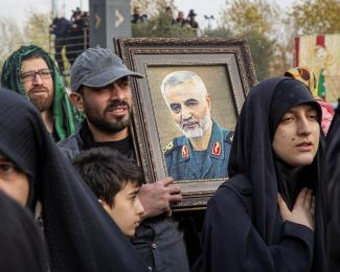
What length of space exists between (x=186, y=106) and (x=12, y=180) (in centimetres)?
179

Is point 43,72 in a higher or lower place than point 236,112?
higher

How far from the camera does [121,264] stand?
261 centimetres

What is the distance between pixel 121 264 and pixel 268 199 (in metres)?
Result: 0.70

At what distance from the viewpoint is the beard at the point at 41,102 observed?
14.6 feet

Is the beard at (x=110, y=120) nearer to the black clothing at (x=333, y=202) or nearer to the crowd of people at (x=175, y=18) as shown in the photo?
the black clothing at (x=333, y=202)

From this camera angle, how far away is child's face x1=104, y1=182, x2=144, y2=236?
3.15 meters

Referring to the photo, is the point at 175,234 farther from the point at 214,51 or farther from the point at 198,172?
the point at 214,51

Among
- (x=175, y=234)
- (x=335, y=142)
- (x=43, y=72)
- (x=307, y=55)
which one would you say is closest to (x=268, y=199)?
(x=175, y=234)

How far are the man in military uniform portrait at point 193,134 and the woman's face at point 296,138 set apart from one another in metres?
0.60

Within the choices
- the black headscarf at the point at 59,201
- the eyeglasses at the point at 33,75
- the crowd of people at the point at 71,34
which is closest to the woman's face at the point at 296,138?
the black headscarf at the point at 59,201

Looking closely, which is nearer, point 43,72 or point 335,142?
point 335,142

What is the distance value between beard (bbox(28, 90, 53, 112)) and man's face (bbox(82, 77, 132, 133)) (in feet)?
2.57

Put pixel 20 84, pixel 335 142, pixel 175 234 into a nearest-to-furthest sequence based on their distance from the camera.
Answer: pixel 335 142 → pixel 175 234 → pixel 20 84

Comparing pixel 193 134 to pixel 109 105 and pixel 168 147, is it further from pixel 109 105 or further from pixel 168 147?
pixel 109 105
